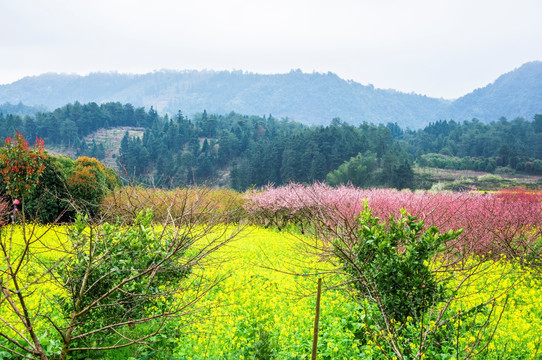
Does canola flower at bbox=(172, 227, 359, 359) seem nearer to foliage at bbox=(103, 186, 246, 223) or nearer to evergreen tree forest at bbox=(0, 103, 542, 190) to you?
foliage at bbox=(103, 186, 246, 223)

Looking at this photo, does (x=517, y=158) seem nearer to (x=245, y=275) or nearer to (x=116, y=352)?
(x=245, y=275)

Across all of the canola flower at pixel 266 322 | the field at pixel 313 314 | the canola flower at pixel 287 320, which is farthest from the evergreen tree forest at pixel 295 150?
the field at pixel 313 314

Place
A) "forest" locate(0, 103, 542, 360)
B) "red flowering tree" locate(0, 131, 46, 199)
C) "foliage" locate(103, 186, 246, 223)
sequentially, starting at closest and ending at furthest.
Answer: "forest" locate(0, 103, 542, 360)
"foliage" locate(103, 186, 246, 223)
"red flowering tree" locate(0, 131, 46, 199)

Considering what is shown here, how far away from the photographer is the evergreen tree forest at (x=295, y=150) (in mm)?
62188

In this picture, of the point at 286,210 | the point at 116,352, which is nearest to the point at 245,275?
the point at 116,352

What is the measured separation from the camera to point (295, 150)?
220ft

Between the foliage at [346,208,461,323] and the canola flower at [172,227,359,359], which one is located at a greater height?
the foliage at [346,208,461,323]

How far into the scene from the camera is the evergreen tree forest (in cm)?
6219

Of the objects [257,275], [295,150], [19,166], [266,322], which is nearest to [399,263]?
A: [266,322]

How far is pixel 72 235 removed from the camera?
5.30m

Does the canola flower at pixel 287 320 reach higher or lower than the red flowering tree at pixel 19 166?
lower

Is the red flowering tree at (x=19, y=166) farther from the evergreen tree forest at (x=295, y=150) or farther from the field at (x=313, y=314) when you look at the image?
the evergreen tree forest at (x=295, y=150)

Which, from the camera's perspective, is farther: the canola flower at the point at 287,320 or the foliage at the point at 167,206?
the foliage at the point at 167,206

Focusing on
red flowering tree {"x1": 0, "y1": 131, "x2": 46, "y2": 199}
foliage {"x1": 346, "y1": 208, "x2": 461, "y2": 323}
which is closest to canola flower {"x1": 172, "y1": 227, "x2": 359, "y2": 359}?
foliage {"x1": 346, "y1": 208, "x2": 461, "y2": 323}
